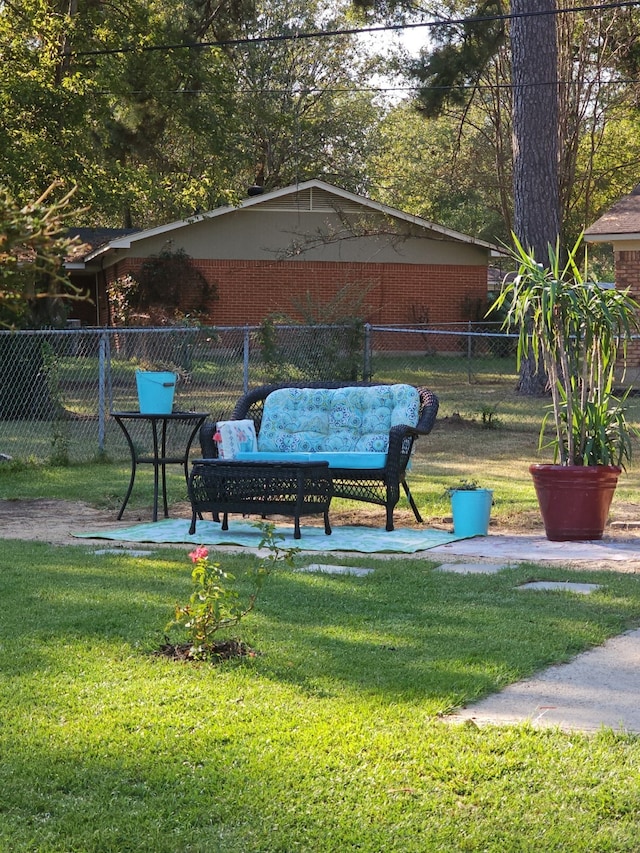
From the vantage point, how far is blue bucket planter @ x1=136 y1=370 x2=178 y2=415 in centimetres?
983

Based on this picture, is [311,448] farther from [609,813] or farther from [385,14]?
[385,14]

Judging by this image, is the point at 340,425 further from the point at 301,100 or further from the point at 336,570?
the point at 301,100

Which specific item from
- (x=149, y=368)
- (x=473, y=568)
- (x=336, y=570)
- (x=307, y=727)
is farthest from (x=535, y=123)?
(x=307, y=727)

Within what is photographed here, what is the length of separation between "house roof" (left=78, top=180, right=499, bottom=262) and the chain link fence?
4.84 meters

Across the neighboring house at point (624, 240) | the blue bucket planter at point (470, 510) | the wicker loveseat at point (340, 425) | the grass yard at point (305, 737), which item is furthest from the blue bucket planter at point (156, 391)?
the neighboring house at point (624, 240)

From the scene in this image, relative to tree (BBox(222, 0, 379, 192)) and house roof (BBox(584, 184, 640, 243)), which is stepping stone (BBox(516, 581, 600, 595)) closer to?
house roof (BBox(584, 184, 640, 243))

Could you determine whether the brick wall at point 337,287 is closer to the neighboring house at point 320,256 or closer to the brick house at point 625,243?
the neighboring house at point 320,256

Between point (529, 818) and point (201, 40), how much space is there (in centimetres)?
2353

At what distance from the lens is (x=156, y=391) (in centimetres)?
985

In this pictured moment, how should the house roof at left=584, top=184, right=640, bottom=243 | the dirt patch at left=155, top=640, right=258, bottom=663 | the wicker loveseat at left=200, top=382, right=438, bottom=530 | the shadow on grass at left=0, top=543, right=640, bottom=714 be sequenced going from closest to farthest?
the shadow on grass at left=0, top=543, right=640, bottom=714 → the dirt patch at left=155, top=640, right=258, bottom=663 → the wicker loveseat at left=200, top=382, right=438, bottom=530 → the house roof at left=584, top=184, right=640, bottom=243

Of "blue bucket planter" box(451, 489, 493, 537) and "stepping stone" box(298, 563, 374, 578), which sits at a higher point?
"blue bucket planter" box(451, 489, 493, 537)

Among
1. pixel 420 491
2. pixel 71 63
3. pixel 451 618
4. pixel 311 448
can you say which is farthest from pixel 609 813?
pixel 71 63

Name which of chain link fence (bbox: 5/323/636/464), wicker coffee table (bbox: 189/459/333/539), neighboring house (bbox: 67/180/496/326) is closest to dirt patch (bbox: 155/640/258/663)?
wicker coffee table (bbox: 189/459/333/539)

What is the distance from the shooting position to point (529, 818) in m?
3.46
